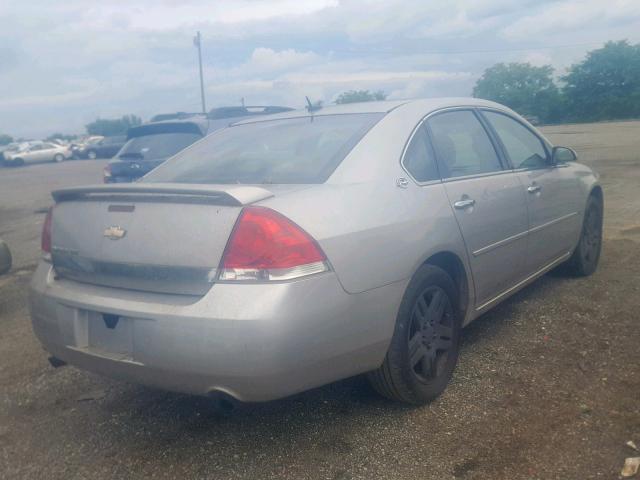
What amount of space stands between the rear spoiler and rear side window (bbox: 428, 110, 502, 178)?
4.28 feet

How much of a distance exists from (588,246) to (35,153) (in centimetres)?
4065

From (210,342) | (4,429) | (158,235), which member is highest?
(158,235)

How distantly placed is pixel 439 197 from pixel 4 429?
8.53 feet

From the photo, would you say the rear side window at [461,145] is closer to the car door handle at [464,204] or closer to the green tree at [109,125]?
the car door handle at [464,204]

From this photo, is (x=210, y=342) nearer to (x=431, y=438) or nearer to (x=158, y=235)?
(x=158, y=235)

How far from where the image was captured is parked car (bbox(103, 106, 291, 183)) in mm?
8258

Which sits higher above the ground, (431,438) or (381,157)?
(381,157)

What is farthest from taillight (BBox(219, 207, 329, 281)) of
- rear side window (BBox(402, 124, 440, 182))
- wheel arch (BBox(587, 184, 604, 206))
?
wheel arch (BBox(587, 184, 604, 206))

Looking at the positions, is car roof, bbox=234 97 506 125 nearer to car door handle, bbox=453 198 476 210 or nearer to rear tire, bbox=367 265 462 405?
car door handle, bbox=453 198 476 210

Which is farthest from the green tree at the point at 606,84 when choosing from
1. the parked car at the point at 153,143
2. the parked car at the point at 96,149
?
the parked car at the point at 153,143

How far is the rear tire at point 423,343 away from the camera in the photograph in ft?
10.2

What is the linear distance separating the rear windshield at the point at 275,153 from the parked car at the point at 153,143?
166 inches

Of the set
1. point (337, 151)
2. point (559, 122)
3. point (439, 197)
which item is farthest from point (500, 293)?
point (559, 122)

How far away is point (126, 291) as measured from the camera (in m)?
2.86
